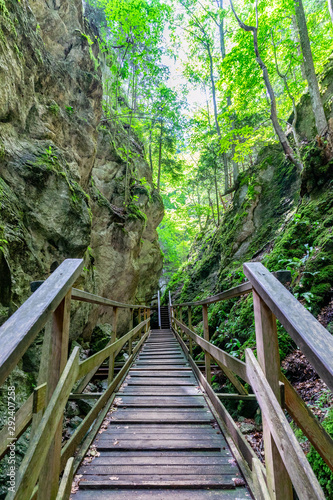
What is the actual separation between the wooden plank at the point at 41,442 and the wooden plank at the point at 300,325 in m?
1.12

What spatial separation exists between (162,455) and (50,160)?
542 cm

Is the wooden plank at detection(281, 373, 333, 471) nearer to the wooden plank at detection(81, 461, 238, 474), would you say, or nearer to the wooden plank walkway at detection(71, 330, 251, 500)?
the wooden plank walkway at detection(71, 330, 251, 500)

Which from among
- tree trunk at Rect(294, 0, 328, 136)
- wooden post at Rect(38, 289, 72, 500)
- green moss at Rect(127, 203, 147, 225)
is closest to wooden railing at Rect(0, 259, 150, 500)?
wooden post at Rect(38, 289, 72, 500)

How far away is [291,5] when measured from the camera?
22.7 feet

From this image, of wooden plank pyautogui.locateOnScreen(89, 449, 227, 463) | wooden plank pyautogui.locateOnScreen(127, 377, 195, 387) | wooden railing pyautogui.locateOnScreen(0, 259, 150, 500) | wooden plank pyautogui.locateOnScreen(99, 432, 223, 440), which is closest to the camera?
wooden railing pyautogui.locateOnScreen(0, 259, 150, 500)

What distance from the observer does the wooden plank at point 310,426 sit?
100 cm

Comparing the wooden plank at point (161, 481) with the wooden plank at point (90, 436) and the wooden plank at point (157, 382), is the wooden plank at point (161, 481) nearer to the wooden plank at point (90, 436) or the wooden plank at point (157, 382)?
the wooden plank at point (90, 436)

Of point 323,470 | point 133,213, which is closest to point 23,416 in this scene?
point 323,470

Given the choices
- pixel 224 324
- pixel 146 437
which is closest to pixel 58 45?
pixel 224 324

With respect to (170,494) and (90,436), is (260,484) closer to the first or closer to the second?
(170,494)

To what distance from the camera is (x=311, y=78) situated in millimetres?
6336

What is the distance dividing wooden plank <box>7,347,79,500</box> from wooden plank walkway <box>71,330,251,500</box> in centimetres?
87

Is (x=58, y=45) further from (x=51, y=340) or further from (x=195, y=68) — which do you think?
(x=195, y=68)

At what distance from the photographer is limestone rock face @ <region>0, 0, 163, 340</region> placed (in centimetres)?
421
